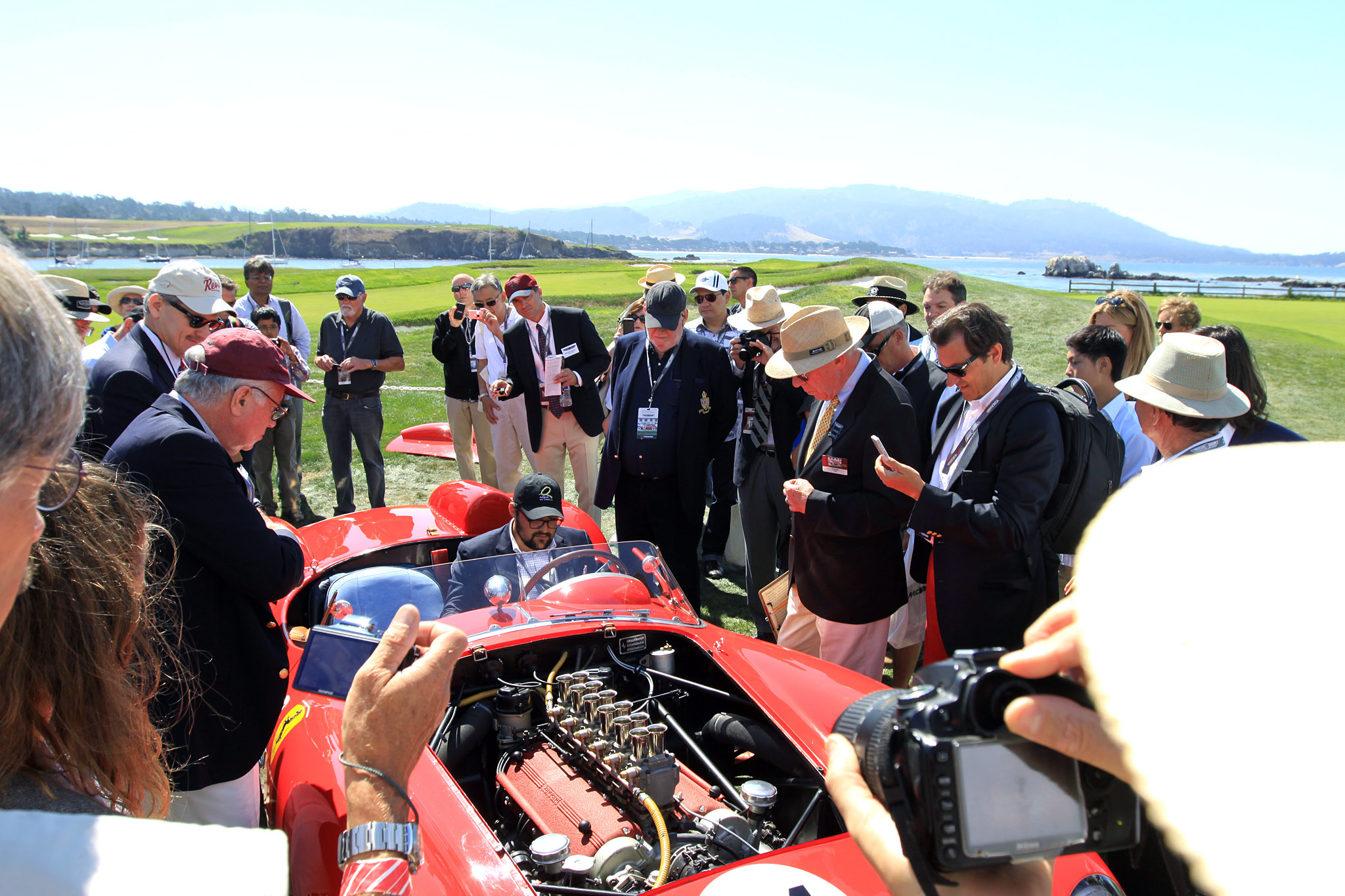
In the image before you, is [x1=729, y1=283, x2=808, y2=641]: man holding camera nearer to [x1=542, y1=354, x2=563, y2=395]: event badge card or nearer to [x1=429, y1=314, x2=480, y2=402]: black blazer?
[x1=542, y1=354, x2=563, y2=395]: event badge card

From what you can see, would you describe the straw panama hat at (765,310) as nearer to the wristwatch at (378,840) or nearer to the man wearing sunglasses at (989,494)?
the man wearing sunglasses at (989,494)

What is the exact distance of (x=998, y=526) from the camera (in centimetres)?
341

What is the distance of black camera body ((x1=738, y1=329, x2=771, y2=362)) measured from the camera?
18.5 feet

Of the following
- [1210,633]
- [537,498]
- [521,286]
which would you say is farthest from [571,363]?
[1210,633]

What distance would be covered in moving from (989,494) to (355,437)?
6329mm

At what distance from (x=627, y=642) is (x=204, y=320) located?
3.47 m

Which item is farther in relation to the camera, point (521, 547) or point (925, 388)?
point (925, 388)

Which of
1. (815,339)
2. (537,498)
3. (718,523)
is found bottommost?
(718,523)

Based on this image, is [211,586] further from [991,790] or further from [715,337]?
[715,337]

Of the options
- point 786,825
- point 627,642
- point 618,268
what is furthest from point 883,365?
point 618,268

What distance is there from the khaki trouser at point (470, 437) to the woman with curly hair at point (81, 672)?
6877mm

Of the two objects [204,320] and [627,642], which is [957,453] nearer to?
[627,642]

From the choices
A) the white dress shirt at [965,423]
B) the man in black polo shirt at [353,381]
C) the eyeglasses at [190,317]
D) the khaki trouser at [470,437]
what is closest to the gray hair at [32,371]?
the white dress shirt at [965,423]

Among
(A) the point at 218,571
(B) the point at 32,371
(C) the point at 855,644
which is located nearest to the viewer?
(B) the point at 32,371
